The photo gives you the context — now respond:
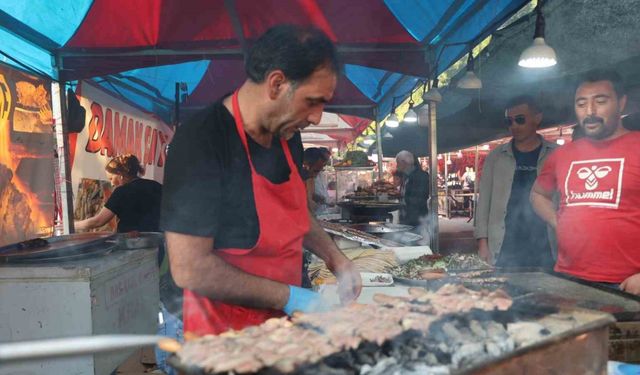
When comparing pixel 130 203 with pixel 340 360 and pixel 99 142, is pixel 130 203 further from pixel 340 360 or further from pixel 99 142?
pixel 340 360

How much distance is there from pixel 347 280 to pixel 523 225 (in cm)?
265

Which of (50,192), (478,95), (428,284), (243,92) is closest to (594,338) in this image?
(428,284)

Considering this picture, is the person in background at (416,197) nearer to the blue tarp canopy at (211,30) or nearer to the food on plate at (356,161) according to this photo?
the food on plate at (356,161)

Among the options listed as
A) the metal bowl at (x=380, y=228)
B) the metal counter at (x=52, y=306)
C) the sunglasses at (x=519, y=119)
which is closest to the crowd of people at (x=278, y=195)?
the sunglasses at (x=519, y=119)

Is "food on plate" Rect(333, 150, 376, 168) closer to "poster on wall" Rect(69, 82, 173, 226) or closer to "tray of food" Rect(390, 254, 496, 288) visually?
"poster on wall" Rect(69, 82, 173, 226)

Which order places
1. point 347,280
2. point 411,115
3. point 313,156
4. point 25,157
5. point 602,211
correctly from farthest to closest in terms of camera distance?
1. point 411,115
2. point 313,156
3. point 25,157
4. point 602,211
5. point 347,280

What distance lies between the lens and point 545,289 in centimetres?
266

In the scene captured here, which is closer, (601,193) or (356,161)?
(601,193)

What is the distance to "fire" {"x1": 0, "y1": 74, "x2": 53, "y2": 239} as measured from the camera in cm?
425

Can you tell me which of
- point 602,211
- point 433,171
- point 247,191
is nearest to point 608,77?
point 602,211

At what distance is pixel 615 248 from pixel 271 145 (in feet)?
7.79

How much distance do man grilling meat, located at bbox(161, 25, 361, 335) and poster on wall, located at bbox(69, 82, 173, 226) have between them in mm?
4772

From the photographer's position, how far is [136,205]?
5266 mm

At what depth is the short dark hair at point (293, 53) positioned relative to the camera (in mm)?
1848
